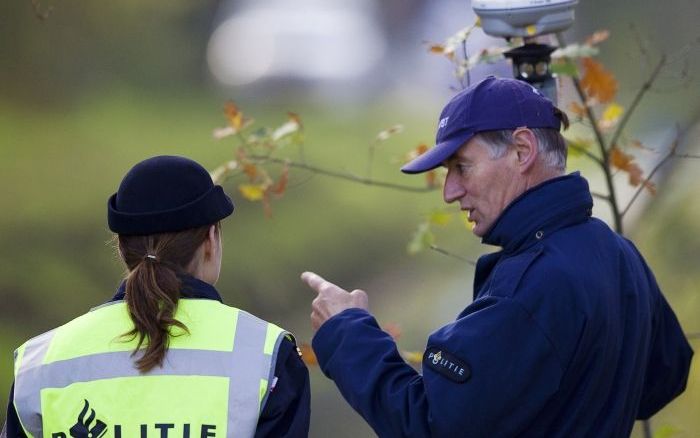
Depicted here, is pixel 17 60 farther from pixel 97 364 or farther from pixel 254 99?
pixel 97 364

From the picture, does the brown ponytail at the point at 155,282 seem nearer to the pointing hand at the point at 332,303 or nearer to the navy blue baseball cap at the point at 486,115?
the pointing hand at the point at 332,303

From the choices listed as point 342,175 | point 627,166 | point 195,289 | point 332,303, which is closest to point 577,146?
point 627,166

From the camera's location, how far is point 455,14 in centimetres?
526

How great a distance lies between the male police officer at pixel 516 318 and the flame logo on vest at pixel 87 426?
507 mm

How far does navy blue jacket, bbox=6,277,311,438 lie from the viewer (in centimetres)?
234

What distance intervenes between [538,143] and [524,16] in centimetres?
97

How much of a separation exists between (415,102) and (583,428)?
3.13 metres

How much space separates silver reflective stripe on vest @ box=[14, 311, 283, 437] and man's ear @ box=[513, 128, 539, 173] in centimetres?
66

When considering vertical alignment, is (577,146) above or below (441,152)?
below

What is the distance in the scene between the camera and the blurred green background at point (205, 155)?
17.7ft

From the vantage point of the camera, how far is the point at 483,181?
101 inches

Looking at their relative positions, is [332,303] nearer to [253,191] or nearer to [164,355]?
[164,355]

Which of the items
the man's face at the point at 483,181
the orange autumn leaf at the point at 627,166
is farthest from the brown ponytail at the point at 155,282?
the orange autumn leaf at the point at 627,166

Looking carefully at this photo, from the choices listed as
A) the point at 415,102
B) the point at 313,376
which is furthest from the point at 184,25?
the point at 313,376
